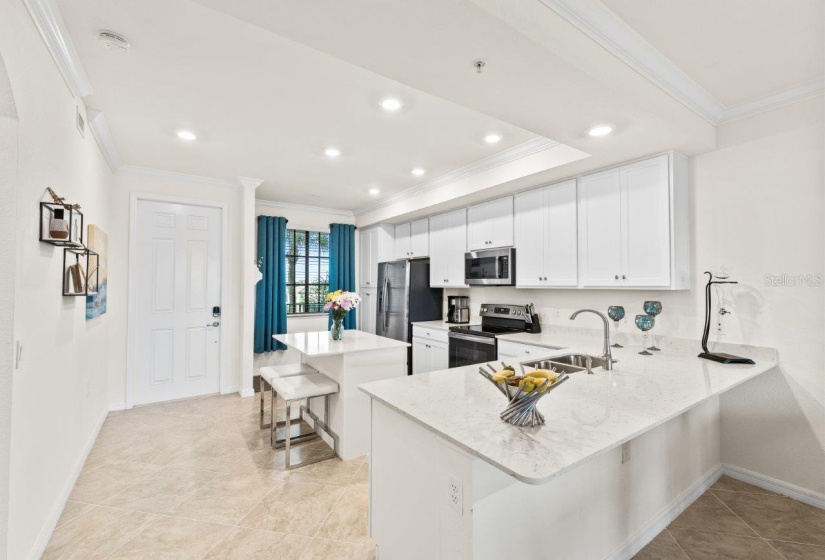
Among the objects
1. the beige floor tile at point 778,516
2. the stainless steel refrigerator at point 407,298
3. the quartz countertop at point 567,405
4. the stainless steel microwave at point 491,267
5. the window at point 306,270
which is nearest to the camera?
the quartz countertop at point 567,405

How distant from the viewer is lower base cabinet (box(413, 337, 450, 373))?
4.39 m

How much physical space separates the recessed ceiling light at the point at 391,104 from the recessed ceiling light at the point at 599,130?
1.25m

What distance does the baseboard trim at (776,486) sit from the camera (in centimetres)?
238

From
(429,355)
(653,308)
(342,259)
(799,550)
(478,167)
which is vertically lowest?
(799,550)

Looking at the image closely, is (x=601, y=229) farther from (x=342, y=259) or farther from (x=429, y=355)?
(x=342, y=259)

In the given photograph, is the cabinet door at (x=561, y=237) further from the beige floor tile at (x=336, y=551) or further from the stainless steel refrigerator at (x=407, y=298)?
the beige floor tile at (x=336, y=551)

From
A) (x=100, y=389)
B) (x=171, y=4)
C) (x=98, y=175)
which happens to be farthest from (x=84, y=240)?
(x=171, y=4)

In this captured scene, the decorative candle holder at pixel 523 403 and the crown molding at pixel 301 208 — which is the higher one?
the crown molding at pixel 301 208

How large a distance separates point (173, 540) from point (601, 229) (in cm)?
359

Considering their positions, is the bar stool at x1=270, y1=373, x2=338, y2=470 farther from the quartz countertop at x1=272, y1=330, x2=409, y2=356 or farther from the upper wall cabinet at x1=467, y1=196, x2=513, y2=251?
the upper wall cabinet at x1=467, y1=196, x2=513, y2=251

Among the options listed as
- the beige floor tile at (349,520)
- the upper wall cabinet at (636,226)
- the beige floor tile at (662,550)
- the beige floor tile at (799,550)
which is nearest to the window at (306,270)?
the beige floor tile at (349,520)

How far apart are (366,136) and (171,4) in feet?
5.31

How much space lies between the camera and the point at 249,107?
8.75 ft

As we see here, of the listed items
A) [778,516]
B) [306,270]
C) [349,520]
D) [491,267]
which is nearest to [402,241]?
[306,270]
